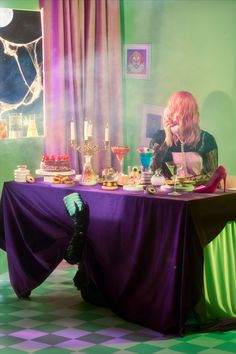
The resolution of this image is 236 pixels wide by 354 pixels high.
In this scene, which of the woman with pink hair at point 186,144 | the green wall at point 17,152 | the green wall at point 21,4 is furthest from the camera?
the woman with pink hair at point 186,144

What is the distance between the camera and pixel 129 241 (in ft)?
14.9

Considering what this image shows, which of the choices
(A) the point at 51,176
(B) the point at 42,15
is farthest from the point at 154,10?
(A) the point at 51,176

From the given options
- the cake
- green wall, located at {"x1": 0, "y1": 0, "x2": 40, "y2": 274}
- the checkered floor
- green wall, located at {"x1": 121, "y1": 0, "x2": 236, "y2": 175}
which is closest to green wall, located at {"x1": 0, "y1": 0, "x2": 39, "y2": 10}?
green wall, located at {"x1": 0, "y1": 0, "x2": 40, "y2": 274}

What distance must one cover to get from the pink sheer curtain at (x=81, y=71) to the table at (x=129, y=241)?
1065 mm

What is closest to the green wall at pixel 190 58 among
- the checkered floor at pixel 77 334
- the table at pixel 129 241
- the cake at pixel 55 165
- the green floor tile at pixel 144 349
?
the cake at pixel 55 165

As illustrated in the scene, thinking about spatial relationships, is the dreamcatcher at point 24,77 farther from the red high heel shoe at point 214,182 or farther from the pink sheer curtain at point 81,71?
the red high heel shoe at point 214,182

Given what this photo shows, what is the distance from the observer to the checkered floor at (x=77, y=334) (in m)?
4.06

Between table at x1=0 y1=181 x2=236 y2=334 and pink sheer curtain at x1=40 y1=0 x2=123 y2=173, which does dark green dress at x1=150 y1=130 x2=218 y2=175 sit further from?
table at x1=0 y1=181 x2=236 y2=334

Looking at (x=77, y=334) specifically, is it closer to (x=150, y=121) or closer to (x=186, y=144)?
(x=186, y=144)

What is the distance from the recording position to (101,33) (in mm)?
6410

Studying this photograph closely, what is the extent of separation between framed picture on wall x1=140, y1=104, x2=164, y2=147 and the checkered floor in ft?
6.44

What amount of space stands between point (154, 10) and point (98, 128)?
1131mm

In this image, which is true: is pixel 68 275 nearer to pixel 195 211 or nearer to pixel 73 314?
pixel 73 314

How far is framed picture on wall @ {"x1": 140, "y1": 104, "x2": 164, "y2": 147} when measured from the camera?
6598mm
